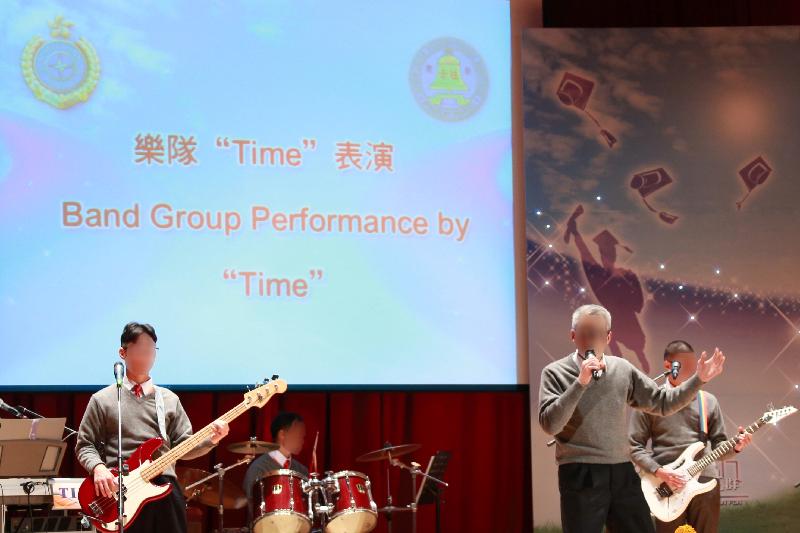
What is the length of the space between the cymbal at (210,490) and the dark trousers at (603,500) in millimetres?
3054

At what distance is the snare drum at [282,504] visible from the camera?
613 centimetres

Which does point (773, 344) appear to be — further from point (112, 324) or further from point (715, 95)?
point (112, 324)

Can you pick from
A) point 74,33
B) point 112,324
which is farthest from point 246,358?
point 74,33

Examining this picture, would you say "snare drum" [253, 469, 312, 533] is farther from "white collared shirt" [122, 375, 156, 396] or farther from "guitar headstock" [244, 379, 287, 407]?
"white collared shirt" [122, 375, 156, 396]

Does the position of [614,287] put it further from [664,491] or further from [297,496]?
[297,496]

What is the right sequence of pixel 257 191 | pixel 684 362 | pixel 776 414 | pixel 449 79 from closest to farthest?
pixel 776 414, pixel 684 362, pixel 257 191, pixel 449 79

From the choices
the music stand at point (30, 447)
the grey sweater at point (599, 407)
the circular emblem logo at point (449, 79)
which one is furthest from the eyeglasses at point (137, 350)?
the circular emblem logo at point (449, 79)

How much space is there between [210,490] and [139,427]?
2.11 m

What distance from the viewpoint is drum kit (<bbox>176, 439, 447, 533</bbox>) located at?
20.2 ft

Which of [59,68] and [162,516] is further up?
[59,68]

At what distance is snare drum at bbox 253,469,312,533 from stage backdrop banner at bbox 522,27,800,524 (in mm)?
1827

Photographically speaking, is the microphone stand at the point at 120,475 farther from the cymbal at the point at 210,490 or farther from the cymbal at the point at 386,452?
the cymbal at the point at 386,452

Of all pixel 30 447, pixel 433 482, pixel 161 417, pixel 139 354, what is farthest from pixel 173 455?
pixel 433 482

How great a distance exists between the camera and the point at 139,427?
4562 mm
